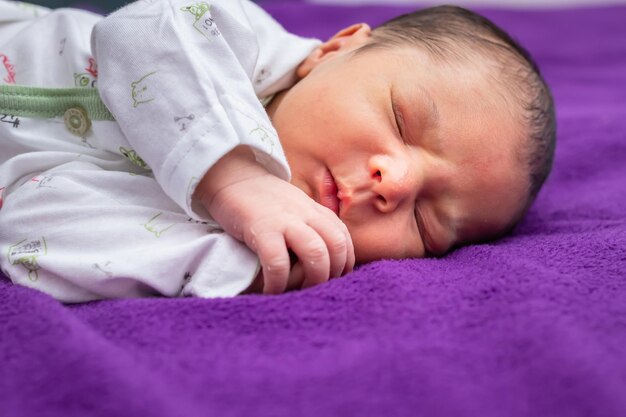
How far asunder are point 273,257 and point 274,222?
1.8 inches

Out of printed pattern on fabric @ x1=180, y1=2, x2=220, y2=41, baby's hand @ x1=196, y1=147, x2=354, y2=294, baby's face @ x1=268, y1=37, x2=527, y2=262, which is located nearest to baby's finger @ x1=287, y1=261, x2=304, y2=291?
baby's hand @ x1=196, y1=147, x2=354, y2=294

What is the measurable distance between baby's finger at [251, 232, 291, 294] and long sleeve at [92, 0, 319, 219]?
0.11m

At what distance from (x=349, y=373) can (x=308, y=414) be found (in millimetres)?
62

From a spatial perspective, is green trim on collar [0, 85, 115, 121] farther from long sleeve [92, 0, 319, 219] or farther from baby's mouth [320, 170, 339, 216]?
baby's mouth [320, 170, 339, 216]

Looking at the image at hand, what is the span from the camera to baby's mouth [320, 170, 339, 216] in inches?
38.3

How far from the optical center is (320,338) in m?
0.73

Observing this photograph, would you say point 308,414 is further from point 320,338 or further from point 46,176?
point 46,176

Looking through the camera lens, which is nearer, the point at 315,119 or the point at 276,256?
the point at 276,256

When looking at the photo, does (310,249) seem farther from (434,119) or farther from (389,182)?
(434,119)

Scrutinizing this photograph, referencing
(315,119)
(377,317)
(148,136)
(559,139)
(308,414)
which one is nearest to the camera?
(308,414)

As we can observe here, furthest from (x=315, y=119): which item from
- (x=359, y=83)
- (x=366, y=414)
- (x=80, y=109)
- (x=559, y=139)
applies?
(x=559, y=139)

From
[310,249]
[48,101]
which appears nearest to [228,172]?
[310,249]

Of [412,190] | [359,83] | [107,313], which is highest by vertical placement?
[359,83]

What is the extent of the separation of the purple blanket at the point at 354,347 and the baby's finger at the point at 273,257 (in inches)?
1.4
